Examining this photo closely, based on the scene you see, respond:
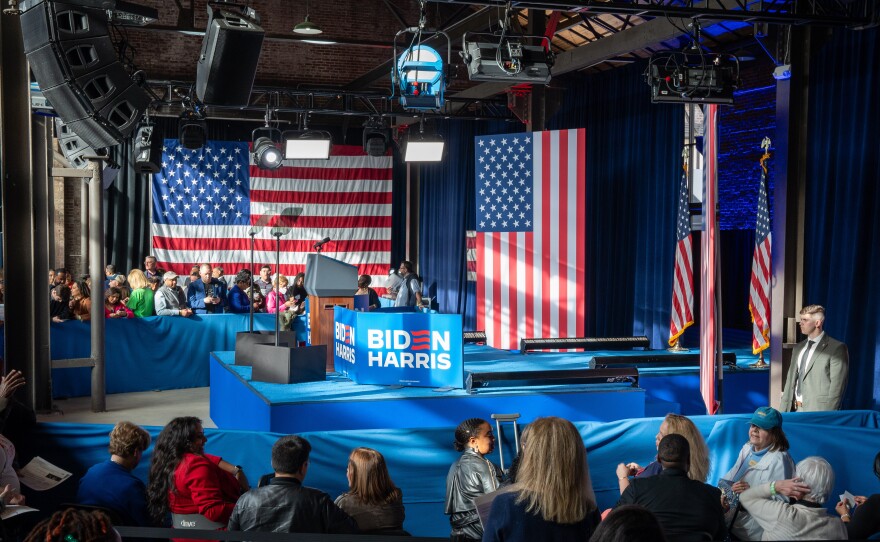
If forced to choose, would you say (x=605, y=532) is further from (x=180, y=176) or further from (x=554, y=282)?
(x=180, y=176)

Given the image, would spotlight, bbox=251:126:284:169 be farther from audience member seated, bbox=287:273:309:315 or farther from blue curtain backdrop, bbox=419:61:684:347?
blue curtain backdrop, bbox=419:61:684:347

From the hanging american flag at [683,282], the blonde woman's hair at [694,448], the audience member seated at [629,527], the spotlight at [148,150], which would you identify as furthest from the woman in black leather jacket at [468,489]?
the spotlight at [148,150]

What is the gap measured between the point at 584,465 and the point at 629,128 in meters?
11.2

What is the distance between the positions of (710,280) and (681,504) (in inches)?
206

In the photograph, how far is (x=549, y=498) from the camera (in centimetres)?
274

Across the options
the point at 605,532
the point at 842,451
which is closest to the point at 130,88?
the point at 605,532

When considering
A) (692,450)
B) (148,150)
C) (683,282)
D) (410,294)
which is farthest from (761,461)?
(410,294)

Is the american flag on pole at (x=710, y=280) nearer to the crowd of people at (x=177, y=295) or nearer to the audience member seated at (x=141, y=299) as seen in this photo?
the crowd of people at (x=177, y=295)

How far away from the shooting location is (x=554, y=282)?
38.9 feet

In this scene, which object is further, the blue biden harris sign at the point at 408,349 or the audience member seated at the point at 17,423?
the blue biden harris sign at the point at 408,349

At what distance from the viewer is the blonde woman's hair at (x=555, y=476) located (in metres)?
2.75

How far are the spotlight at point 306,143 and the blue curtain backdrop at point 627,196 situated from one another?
12.6 feet

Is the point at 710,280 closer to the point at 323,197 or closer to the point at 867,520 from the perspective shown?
the point at 867,520

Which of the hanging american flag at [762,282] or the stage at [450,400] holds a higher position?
Result: the hanging american flag at [762,282]
